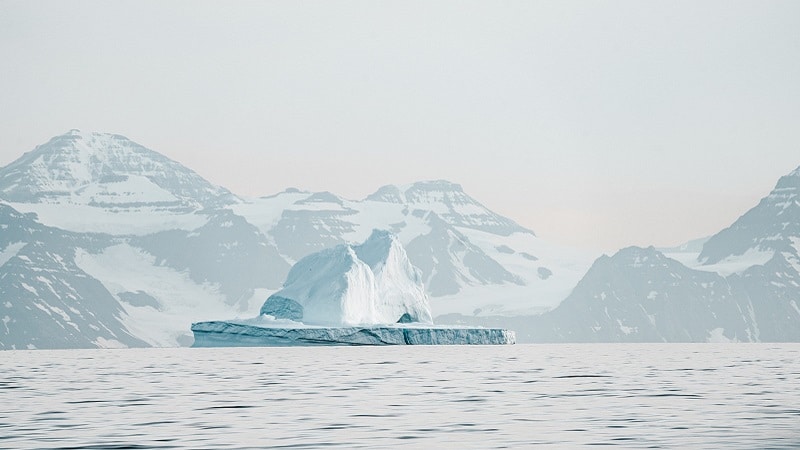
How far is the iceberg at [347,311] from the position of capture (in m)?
105

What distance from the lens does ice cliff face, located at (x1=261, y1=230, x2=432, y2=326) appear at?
364 feet

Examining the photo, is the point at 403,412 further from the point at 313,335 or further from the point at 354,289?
the point at 354,289

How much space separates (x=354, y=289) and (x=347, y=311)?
198 centimetres

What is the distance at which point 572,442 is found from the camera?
25.7 meters

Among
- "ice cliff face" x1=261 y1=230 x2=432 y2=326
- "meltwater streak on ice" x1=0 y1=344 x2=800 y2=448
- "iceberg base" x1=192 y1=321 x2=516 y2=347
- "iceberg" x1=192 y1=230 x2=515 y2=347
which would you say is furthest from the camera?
"ice cliff face" x1=261 y1=230 x2=432 y2=326

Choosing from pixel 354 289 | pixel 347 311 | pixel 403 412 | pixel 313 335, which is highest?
pixel 354 289

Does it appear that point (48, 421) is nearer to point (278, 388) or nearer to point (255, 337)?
point (278, 388)

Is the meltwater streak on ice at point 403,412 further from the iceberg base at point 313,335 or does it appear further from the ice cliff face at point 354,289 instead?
the ice cliff face at point 354,289

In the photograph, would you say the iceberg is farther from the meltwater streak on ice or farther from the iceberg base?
the meltwater streak on ice

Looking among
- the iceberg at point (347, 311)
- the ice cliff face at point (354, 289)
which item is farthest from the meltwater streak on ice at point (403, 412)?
the ice cliff face at point (354, 289)

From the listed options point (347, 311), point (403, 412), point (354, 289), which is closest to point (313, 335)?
point (347, 311)

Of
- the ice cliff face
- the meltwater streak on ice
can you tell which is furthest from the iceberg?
the meltwater streak on ice

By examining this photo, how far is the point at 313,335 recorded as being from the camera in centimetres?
10394

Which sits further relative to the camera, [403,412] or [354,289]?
[354,289]
